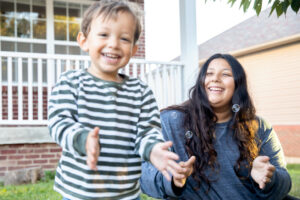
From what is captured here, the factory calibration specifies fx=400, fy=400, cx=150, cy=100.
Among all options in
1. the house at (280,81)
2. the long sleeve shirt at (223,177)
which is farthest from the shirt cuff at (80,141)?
the house at (280,81)

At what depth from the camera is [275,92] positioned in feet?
42.7

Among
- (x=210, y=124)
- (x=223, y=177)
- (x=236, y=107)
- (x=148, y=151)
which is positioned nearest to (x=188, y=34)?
(x=236, y=107)

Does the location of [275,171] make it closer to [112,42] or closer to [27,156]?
[112,42]

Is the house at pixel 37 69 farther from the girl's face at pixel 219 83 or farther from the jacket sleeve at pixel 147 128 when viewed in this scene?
Answer: the jacket sleeve at pixel 147 128

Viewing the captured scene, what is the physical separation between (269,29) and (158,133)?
15.8 m

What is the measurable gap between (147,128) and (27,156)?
15.8 ft

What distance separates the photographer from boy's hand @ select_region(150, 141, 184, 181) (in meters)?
1.18

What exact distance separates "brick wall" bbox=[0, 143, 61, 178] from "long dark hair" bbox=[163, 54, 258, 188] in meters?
3.82

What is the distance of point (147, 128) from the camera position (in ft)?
4.48

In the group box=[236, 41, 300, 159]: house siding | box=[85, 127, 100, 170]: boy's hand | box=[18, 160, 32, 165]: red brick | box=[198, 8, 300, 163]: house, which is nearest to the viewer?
box=[85, 127, 100, 170]: boy's hand

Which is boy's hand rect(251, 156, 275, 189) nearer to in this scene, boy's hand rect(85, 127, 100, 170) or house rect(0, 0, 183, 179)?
boy's hand rect(85, 127, 100, 170)

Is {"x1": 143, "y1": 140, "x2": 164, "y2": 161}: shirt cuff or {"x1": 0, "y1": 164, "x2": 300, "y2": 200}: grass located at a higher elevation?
{"x1": 143, "y1": 140, "x2": 164, "y2": 161}: shirt cuff

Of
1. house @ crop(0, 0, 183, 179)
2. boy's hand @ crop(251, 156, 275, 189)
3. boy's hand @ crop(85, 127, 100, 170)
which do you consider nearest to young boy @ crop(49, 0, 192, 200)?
boy's hand @ crop(85, 127, 100, 170)

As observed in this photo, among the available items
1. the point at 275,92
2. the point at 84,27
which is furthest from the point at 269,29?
the point at 84,27
